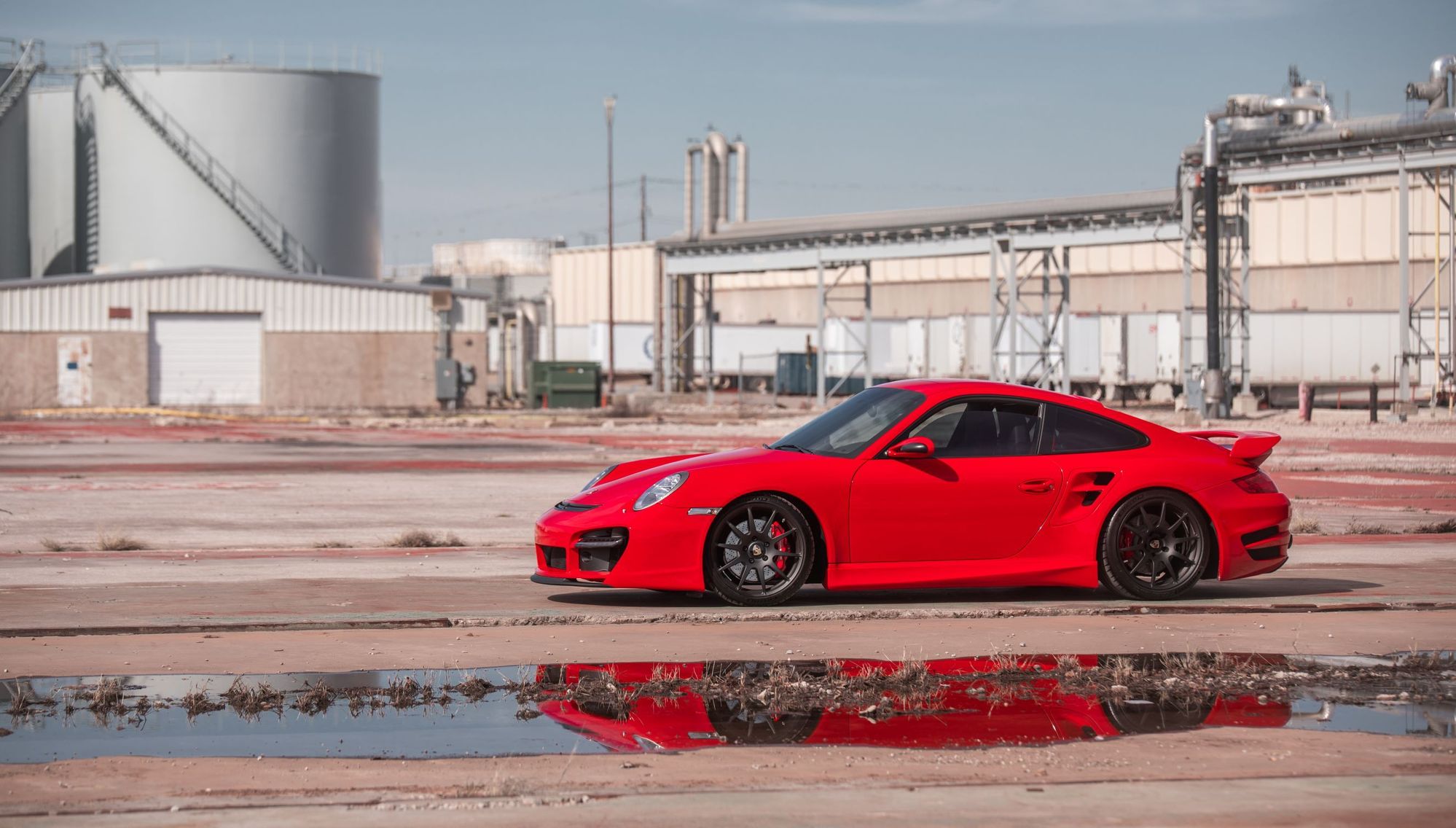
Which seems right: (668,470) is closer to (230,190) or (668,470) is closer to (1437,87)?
(1437,87)

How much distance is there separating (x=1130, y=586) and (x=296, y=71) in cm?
5913

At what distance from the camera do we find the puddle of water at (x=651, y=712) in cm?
560

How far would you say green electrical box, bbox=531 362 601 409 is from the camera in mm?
54219

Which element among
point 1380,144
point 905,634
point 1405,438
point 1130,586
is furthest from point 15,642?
point 1380,144

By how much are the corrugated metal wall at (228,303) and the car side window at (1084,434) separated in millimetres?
44381

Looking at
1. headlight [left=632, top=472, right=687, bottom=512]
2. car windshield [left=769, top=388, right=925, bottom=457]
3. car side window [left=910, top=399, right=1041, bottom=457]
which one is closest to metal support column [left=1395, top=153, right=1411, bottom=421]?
car side window [left=910, top=399, right=1041, bottom=457]

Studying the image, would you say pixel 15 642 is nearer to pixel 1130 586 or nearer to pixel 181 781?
pixel 181 781

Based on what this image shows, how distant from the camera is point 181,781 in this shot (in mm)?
5012

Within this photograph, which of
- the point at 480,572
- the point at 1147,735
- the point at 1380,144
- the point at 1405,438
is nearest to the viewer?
the point at 1147,735

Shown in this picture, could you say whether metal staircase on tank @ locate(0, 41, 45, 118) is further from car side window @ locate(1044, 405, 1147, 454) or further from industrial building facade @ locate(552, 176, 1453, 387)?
car side window @ locate(1044, 405, 1147, 454)

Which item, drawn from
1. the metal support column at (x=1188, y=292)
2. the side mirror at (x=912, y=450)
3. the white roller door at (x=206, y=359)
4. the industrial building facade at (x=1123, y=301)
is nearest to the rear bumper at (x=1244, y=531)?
the side mirror at (x=912, y=450)

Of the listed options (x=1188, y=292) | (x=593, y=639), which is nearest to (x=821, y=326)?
(x=1188, y=292)

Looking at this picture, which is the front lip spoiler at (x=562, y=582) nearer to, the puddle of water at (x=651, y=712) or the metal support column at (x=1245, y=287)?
the puddle of water at (x=651, y=712)

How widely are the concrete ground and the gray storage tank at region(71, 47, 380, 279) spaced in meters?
46.6
